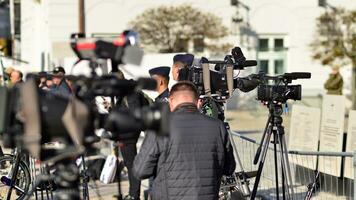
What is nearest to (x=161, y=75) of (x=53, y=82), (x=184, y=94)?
(x=53, y=82)

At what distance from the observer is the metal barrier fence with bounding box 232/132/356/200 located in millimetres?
7574

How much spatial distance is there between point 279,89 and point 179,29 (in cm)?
1970

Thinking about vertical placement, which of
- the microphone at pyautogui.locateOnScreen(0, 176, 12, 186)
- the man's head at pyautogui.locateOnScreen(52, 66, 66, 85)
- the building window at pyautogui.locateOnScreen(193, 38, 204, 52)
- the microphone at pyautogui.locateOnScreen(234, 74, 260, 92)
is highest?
the building window at pyautogui.locateOnScreen(193, 38, 204, 52)

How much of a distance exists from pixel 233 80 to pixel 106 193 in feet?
9.86

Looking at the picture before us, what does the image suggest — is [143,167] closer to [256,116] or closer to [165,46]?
[256,116]

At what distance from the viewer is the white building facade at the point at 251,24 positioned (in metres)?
25.6

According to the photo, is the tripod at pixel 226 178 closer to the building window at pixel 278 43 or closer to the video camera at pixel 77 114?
the video camera at pixel 77 114

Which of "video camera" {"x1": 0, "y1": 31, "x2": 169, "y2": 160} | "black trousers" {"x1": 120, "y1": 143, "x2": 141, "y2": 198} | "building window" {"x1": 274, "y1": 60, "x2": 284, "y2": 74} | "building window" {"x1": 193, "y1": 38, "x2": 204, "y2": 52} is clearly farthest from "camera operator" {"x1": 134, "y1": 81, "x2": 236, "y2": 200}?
"building window" {"x1": 274, "y1": 60, "x2": 284, "y2": 74}

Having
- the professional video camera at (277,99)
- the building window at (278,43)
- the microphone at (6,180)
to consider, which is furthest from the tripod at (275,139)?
the building window at (278,43)

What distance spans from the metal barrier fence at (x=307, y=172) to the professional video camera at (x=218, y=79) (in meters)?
1.36

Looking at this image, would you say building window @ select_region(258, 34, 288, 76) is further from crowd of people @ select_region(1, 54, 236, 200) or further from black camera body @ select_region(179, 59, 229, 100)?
crowd of people @ select_region(1, 54, 236, 200)

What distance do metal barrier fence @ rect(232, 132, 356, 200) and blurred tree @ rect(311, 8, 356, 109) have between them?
16262mm

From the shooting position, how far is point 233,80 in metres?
6.24

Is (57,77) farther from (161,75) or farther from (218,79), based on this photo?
(161,75)
